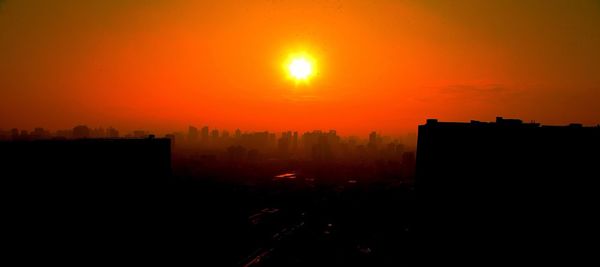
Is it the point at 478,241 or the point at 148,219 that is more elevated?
the point at 478,241

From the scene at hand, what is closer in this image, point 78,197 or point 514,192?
point 514,192

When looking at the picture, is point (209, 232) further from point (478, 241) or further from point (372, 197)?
point (372, 197)

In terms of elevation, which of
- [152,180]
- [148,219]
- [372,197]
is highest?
[152,180]

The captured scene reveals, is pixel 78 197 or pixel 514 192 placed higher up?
pixel 514 192

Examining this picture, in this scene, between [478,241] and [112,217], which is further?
[112,217]

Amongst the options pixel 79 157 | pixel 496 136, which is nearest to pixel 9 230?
pixel 79 157

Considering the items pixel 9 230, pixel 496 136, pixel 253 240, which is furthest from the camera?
pixel 253 240

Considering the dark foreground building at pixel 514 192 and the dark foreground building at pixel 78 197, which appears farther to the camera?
the dark foreground building at pixel 78 197

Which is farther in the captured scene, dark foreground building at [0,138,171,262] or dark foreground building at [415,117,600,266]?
dark foreground building at [0,138,171,262]
